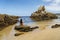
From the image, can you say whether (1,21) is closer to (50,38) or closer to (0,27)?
(0,27)

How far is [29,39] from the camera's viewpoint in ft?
37.5

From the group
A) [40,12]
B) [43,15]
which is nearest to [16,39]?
[43,15]

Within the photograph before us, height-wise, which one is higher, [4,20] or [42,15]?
[4,20]

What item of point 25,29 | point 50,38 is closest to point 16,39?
point 50,38

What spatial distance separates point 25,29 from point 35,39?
5767 mm

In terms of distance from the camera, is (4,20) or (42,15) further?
(42,15)

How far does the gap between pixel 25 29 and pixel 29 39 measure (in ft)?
17.9

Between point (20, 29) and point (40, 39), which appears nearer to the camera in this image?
point (40, 39)

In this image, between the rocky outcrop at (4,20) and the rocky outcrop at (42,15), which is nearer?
the rocky outcrop at (4,20)

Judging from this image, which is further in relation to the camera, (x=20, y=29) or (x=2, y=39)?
(x=20, y=29)

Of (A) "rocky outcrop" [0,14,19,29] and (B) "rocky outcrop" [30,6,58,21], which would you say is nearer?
(A) "rocky outcrop" [0,14,19,29]

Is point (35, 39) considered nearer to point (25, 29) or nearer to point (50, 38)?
point (50, 38)

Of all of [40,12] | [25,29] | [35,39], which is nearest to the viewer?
[35,39]

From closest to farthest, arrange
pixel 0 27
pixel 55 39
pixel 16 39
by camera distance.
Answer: pixel 55 39
pixel 16 39
pixel 0 27
